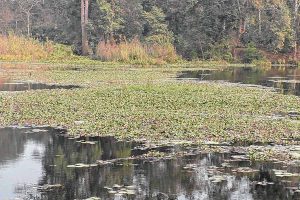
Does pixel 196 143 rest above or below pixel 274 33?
below

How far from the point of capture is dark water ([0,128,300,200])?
7316mm

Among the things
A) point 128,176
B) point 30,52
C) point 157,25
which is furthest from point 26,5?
point 128,176

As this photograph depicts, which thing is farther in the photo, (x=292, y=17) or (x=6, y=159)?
(x=292, y=17)

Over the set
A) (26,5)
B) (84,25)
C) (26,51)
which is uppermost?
(26,5)

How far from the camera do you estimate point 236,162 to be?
9.03m

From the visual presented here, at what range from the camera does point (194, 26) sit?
50.9 metres

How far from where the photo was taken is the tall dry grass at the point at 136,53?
133 ft

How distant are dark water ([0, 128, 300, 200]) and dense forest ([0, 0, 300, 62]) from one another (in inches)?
1498

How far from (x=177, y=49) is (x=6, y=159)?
1669 inches

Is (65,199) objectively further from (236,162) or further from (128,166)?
(236,162)

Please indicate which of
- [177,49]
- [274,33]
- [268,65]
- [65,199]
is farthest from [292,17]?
[65,199]

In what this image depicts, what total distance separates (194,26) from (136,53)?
1183 centimetres

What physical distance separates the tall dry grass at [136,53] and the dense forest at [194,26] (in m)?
4.65

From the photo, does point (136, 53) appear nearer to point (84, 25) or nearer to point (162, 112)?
point (84, 25)
